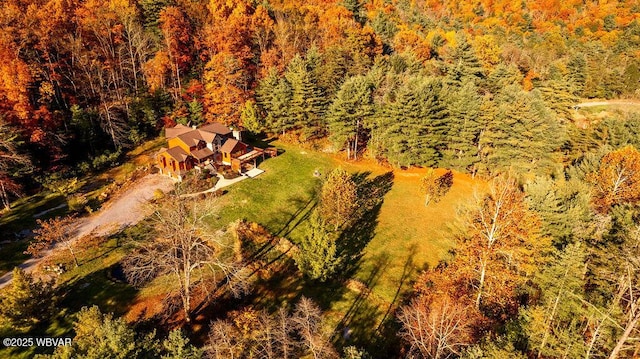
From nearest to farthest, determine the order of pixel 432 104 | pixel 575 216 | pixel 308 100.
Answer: pixel 575 216 → pixel 432 104 → pixel 308 100

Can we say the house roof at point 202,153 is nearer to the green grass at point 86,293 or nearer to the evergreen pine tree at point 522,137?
the green grass at point 86,293

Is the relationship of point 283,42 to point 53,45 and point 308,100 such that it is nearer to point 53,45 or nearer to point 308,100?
point 308,100

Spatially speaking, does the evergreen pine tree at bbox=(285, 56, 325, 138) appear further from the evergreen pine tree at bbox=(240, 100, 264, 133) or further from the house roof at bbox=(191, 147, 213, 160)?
the house roof at bbox=(191, 147, 213, 160)

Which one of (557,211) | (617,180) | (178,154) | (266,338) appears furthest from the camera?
(178,154)

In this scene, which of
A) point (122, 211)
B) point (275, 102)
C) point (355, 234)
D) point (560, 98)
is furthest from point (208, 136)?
point (560, 98)

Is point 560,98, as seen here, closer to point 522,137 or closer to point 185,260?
point 522,137

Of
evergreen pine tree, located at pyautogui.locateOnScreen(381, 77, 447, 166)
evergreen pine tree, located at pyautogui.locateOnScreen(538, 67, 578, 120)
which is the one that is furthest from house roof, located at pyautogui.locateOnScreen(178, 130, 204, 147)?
evergreen pine tree, located at pyautogui.locateOnScreen(538, 67, 578, 120)

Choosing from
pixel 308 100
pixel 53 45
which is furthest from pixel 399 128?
pixel 53 45
